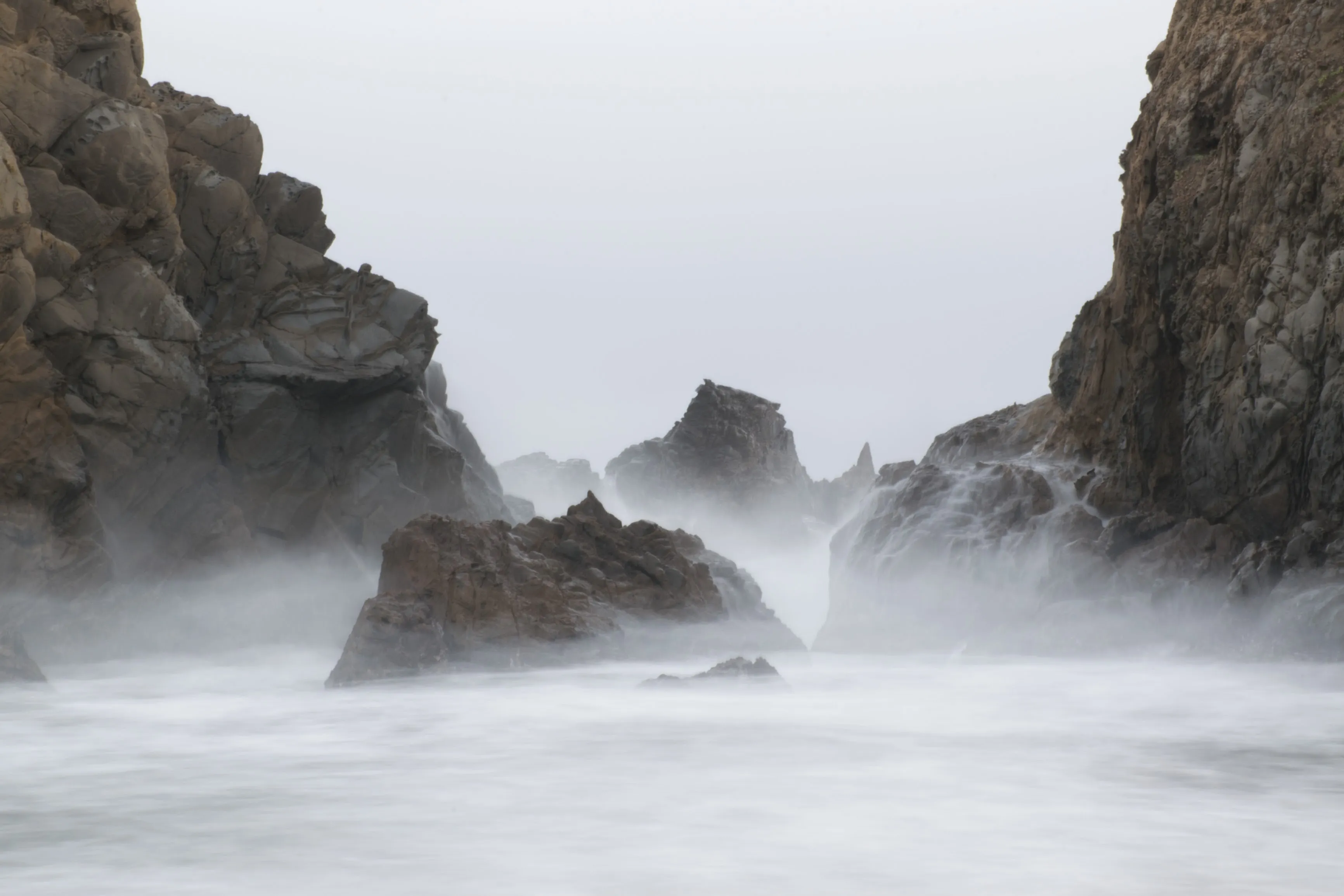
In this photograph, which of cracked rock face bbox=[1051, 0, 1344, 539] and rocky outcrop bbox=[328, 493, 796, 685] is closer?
rocky outcrop bbox=[328, 493, 796, 685]

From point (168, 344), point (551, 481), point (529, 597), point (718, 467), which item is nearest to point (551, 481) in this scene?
point (551, 481)

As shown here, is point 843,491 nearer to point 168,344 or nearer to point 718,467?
point 718,467

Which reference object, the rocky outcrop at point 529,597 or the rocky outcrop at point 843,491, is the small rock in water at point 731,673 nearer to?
the rocky outcrop at point 529,597

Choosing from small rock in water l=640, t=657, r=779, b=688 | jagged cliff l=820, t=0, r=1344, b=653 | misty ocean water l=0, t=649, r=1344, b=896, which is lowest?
misty ocean water l=0, t=649, r=1344, b=896

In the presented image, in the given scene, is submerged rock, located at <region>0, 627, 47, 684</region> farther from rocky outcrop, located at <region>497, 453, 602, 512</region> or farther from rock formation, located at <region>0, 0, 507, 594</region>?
rocky outcrop, located at <region>497, 453, 602, 512</region>

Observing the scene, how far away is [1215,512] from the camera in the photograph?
81.5ft

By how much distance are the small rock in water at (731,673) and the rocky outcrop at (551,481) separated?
4698 centimetres

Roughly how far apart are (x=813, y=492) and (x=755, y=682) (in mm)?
57370

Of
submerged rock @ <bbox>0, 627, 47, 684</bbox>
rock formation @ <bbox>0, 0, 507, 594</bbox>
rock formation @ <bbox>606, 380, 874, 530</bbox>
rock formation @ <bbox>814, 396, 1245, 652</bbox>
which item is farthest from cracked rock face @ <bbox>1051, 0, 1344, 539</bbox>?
rock formation @ <bbox>606, 380, 874, 530</bbox>

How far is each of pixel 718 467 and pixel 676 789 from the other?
54455 millimetres

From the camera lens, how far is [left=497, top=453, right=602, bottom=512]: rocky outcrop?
70438 mm

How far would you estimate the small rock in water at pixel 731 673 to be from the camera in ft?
63.8

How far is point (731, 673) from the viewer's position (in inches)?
789

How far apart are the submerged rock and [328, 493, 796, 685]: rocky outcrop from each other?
176 inches
